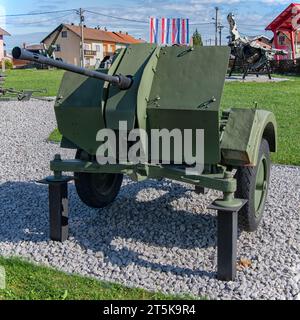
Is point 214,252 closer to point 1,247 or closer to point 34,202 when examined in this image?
point 1,247

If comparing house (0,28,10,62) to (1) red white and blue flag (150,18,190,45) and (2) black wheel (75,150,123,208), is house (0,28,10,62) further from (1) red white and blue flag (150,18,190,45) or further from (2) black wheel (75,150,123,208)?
(2) black wheel (75,150,123,208)

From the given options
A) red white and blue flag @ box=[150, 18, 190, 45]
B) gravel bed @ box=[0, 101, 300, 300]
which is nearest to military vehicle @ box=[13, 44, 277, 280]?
gravel bed @ box=[0, 101, 300, 300]

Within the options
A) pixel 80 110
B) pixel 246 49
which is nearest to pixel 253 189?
pixel 80 110

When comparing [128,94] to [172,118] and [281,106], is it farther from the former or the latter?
[281,106]

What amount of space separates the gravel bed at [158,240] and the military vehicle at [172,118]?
0.23m

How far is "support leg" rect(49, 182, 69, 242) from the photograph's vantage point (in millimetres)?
4484

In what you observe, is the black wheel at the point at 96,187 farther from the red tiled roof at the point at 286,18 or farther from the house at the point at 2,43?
the house at the point at 2,43

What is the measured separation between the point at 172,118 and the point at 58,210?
51.6 inches

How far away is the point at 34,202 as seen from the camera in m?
5.75

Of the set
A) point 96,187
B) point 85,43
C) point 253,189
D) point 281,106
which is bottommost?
point 96,187

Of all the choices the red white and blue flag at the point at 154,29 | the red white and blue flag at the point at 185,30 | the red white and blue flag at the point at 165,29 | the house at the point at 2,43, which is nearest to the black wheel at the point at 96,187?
the red white and blue flag at the point at 154,29

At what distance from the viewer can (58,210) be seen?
14.9 ft
